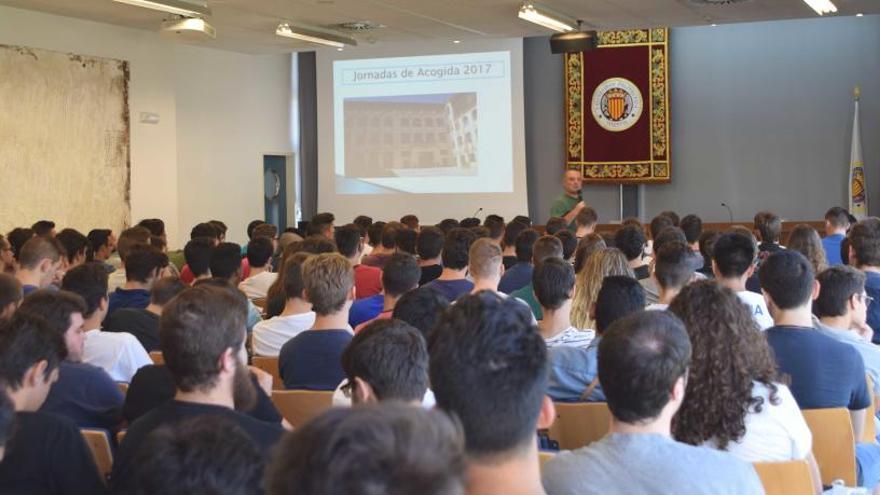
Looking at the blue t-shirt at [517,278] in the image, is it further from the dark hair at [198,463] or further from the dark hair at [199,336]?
the dark hair at [198,463]

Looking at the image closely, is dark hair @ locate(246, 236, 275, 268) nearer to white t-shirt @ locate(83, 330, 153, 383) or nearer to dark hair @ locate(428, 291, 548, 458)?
white t-shirt @ locate(83, 330, 153, 383)

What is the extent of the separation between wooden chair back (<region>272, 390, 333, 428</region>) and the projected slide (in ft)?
35.1

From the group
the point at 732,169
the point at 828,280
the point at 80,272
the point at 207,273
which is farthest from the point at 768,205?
the point at 80,272

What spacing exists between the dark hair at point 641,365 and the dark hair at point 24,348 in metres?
1.60

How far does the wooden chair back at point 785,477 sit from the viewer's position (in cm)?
252

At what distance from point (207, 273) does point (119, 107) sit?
6314 mm

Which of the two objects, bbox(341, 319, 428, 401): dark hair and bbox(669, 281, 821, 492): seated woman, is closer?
bbox(341, 319, 428, 401): dark hair

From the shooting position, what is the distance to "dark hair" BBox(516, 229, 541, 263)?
6867mm

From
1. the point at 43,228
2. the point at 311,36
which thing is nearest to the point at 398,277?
the point at 43,228

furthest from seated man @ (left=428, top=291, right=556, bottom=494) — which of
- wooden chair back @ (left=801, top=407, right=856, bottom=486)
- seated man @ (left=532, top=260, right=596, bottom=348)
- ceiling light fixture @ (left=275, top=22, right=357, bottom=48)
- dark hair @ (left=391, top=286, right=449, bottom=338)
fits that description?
ceiling light fixture @ (left=275, top=22, right=357, bottom=48)

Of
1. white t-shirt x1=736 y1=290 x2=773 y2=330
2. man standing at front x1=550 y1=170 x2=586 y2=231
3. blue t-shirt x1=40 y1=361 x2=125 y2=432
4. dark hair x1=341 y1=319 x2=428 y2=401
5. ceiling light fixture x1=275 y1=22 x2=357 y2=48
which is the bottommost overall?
blue t-shirt x1=40 y1=361 x2=125 y2=432

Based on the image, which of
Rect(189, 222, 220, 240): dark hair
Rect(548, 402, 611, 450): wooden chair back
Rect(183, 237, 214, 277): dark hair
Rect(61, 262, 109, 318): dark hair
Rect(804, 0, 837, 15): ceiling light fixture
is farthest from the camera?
Rect(804, 0, 837, 15): ceiling light fixture

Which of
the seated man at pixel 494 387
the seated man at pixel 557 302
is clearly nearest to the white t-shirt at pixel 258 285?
the seated man at pixel 557 302

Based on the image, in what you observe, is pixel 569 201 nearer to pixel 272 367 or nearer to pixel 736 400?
pixel 272 367
